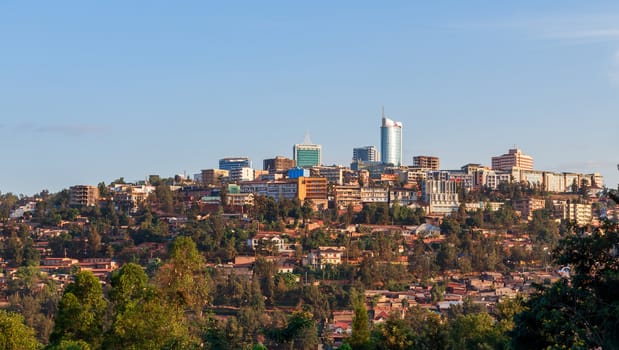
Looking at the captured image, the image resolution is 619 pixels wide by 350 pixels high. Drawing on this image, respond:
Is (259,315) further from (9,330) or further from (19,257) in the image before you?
(9,330)

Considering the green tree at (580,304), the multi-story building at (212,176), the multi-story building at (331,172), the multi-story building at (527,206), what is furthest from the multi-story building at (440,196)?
the green tree at (580,304)

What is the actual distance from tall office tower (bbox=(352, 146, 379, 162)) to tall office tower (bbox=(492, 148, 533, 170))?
2872 cm

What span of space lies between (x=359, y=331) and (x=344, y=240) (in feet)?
132

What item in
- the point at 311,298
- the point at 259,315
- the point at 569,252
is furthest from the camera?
the point at 311,298

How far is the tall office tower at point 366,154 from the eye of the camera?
433ft

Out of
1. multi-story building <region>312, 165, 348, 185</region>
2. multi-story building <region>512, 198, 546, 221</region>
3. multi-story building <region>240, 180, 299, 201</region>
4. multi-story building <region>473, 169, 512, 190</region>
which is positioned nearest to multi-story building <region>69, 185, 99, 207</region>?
multi-story building <region>240, 180, 299, 201</region>

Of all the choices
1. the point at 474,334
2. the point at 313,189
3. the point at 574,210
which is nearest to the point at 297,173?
the point at 313,189

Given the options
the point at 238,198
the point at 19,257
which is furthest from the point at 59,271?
the point at 238,198

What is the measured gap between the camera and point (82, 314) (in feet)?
80.7

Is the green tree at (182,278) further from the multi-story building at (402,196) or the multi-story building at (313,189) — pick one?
the multi-story building at (402,196)

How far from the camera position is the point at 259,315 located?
5175 cm

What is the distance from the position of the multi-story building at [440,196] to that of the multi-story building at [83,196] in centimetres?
2494

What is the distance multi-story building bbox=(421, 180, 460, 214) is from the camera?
81938mm

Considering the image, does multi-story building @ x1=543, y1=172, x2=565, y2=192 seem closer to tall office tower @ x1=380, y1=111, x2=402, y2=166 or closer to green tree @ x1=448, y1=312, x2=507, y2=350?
tall office tower @ x1=380, y1=111, x2=402, y2=166
